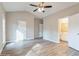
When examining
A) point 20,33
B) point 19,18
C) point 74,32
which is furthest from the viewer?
point 19,18

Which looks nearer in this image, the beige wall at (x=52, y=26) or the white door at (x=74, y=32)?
the white door at (x=74, y=32)

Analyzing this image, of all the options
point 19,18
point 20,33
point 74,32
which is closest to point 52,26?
point 19,18

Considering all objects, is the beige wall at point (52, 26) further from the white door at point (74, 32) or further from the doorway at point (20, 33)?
the doorway at point (20, 33)

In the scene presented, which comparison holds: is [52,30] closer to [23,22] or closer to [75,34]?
[23,22]

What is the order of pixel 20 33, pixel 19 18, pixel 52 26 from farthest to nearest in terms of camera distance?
1. pixel 52 26
2. pixel 19 18
3. pixel 20 33

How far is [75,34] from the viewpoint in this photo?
3.79 metres

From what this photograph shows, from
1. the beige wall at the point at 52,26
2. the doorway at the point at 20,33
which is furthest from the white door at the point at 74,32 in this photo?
the doorway at the point at 20,33

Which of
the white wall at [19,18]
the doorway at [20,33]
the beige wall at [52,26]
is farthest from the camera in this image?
the beige wall at [52,26]

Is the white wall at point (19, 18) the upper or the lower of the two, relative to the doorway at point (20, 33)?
upper

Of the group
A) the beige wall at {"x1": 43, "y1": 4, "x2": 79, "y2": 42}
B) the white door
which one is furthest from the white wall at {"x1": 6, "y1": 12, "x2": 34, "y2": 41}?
the white door

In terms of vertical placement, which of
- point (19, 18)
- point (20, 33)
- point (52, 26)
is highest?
point (19, 18)

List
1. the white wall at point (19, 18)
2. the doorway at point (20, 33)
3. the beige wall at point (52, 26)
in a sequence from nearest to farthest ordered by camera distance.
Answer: the doorway at point (20, 33), the white wall at point (19, 18), the beige wall at point (52, 26)

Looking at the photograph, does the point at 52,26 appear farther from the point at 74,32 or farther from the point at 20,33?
the point at 20,33

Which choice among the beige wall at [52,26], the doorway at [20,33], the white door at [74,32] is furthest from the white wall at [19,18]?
the white door at [74,32]
